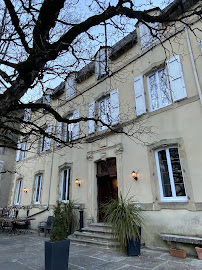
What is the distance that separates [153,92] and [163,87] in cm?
44

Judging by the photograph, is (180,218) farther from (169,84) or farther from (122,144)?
(169,84)

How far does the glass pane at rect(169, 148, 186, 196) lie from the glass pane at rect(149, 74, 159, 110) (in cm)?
173

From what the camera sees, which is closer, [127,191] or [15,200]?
[127,191]

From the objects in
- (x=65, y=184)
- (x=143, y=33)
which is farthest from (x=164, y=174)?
(x=143, y=33)

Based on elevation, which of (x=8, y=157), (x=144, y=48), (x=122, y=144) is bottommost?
(x=122, y=144)

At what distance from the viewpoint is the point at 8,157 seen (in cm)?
1421

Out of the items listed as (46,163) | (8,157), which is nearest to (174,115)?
(46,163)

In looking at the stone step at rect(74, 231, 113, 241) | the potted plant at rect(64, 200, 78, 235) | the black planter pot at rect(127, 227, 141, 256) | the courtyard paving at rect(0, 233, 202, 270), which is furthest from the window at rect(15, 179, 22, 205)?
the black planter pot at rect(127, 227, 141, 256)

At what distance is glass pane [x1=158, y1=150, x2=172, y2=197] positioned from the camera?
219 inches

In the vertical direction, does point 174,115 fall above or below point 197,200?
above

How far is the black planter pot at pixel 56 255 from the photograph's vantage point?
3319 millimetres

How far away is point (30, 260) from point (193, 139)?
5205 millimetres

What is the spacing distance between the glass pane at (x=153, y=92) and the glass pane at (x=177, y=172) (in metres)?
1.73

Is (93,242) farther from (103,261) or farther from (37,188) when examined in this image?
(37,188)
